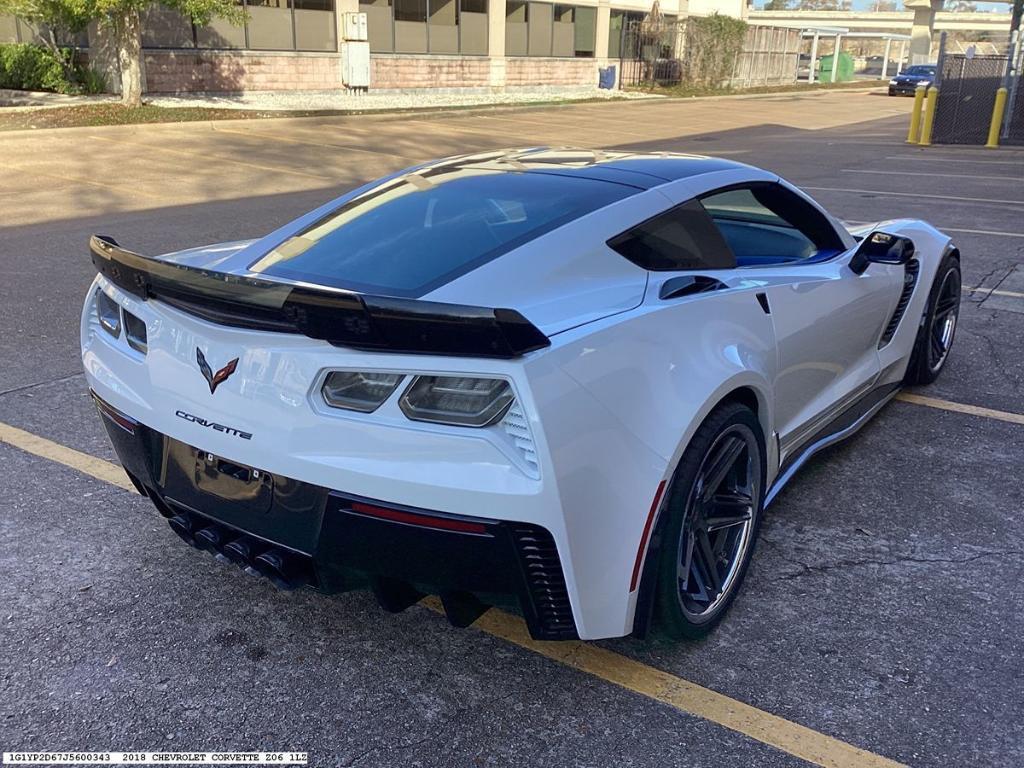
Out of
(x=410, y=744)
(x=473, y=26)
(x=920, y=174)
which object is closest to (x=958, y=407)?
(x=410, y=744)

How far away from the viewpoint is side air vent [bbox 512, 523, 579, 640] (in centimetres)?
229

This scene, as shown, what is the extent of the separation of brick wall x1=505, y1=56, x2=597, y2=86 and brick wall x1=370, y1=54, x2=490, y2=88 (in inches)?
59.0

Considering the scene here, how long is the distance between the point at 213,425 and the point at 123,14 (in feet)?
63.5

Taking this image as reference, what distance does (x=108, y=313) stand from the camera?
3080 millimetres

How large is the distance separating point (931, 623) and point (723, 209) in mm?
1901

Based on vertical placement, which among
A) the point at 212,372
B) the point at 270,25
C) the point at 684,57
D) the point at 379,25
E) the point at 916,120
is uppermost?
the point at 379,25

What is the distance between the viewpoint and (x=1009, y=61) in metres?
19.3

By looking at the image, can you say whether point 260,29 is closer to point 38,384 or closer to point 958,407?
point 38,384

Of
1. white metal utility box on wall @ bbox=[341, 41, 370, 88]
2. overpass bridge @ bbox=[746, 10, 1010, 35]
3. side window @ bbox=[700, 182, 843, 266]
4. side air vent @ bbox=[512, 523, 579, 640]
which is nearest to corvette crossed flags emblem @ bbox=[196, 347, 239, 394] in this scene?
side air vent @ bbox=[512, 523, 579, 640]

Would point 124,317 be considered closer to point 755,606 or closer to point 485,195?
point 485,195

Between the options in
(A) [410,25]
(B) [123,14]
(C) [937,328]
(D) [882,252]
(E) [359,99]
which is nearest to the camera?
(D) [882,252]

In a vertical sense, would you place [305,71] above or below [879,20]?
below

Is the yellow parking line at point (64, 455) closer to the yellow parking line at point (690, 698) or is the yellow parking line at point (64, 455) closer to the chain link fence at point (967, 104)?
the yellow parking line at point (690, 698)

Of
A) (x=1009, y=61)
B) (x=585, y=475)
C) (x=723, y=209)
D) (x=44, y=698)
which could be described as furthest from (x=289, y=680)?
(x=1009, y=61)
